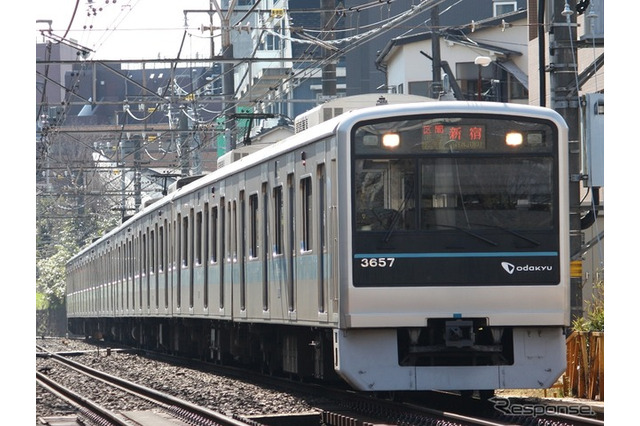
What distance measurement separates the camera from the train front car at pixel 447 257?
459 inches

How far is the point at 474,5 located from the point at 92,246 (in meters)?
16.4

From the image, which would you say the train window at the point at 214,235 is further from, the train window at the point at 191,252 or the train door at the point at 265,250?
the train door at the point at 265,250

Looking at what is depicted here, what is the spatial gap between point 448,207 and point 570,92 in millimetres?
3248

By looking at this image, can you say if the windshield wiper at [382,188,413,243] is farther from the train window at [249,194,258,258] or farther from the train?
the train window at [249,194,258,258]

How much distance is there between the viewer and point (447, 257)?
11758mm

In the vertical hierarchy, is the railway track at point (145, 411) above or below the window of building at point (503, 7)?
below

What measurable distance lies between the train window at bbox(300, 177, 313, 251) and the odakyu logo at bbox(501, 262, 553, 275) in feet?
6.60

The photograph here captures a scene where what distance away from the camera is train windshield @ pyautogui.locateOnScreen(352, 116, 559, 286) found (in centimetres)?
1170

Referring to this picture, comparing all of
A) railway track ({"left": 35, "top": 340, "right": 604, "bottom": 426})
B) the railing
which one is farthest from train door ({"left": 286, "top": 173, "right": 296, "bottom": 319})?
the railing

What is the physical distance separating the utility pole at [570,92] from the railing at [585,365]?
469 millimetres

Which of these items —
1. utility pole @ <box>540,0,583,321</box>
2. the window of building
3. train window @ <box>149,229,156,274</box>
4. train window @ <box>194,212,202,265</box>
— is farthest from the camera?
the window of building

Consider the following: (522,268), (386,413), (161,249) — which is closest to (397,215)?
(522,268)

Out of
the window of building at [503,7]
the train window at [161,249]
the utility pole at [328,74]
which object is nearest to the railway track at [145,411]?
the train window at [161,249]

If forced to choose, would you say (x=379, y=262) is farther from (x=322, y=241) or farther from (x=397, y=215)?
(x=322, y=241)
